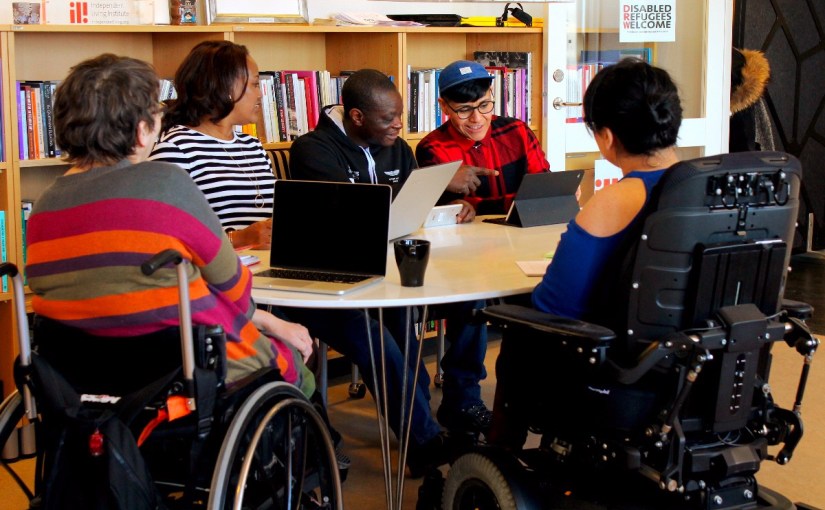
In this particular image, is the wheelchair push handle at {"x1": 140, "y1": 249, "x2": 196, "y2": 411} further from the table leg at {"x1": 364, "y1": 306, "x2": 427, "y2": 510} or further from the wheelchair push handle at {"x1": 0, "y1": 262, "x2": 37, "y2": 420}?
the table leg at {"x1": 364, "y1": 306, "x2": 427, "y2": 510}

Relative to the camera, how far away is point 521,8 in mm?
4512

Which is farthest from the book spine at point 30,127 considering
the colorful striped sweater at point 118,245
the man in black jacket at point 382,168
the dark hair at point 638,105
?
the dark hair at point 638,105

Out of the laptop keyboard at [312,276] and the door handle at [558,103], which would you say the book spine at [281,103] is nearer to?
the door handle at [558,103]

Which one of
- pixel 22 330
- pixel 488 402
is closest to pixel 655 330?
pixel 22 330

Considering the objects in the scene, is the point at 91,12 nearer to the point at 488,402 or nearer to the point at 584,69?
the point at 488,402

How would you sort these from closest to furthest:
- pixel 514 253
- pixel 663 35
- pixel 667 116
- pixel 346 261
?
pixel 667 116
pixel 346 261
pixel 514 253
pixel 663 35

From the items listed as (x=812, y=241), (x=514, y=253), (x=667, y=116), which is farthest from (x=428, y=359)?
(x=812, y=241)

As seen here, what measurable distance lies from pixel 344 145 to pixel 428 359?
47.3 inches

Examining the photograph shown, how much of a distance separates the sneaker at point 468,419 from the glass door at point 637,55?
1691mm

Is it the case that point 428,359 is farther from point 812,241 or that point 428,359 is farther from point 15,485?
point 812,241

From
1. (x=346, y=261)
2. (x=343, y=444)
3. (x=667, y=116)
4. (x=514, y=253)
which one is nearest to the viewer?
(x=667, y=116)

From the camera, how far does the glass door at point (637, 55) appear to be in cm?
454

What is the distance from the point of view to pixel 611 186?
2.05 m

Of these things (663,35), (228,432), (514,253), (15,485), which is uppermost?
(663,35)
